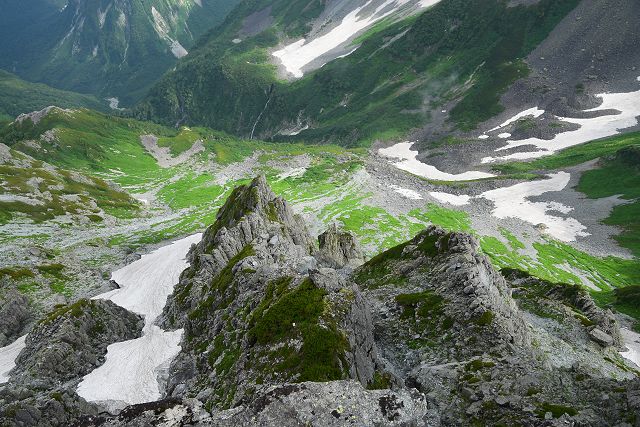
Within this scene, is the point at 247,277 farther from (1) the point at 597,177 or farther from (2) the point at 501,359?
(1) the point at 597,177

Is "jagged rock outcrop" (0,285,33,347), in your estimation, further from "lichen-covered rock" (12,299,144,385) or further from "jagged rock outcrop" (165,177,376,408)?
"jagged rock outcrop" (165,177,376,408)

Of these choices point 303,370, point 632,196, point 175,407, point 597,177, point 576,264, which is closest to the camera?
point 175,407

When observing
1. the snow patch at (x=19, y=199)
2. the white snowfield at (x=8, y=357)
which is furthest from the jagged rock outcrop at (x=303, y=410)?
the snow patch at (x=19, y=199)

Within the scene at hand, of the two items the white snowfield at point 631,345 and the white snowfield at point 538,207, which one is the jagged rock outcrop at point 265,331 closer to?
the white snowfield at point 631,345

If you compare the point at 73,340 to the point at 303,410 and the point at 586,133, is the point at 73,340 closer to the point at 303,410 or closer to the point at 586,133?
the point at 303,410

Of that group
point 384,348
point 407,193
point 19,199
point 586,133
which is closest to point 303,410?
point 384,348

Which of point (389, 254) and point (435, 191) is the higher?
point (389, 254)

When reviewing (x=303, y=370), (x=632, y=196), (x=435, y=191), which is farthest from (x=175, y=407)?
(x=632, y=196)
